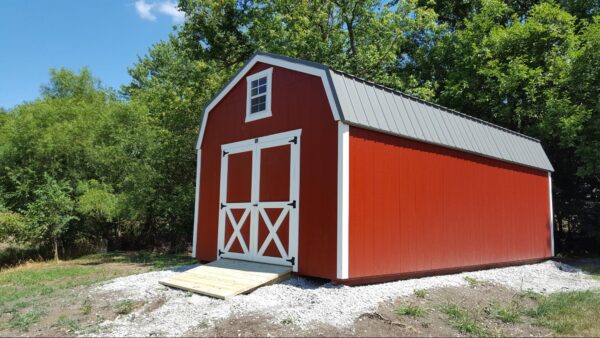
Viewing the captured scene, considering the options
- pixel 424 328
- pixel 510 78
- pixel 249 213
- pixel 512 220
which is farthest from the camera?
pixel 510 78

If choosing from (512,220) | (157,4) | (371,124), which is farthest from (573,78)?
(157,4)

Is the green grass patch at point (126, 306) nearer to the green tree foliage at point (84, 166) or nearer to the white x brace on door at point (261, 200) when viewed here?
the white x brace on door at point (261, 200)

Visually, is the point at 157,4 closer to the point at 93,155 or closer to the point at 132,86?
the point at 93,155

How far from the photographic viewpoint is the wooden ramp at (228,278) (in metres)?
6.30

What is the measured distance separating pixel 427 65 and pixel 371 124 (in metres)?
13.0

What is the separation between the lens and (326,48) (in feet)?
52.4

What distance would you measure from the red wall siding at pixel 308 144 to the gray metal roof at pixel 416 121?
0.40 meters

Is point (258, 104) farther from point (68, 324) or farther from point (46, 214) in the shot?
point (46, 214)

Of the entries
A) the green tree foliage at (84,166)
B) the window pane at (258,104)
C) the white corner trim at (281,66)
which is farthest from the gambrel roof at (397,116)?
the green tree foliage at (84,166)

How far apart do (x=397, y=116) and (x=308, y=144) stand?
1611mm

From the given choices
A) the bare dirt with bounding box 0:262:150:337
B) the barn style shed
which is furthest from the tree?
the bare dirt with bounding box 0:262:150:337

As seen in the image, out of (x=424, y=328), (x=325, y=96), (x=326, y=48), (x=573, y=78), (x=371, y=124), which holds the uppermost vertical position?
(x=326, y=48)

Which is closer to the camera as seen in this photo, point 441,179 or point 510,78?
point 441,179

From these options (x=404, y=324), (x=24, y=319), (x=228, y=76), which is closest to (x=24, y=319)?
(x=24, y=319)
